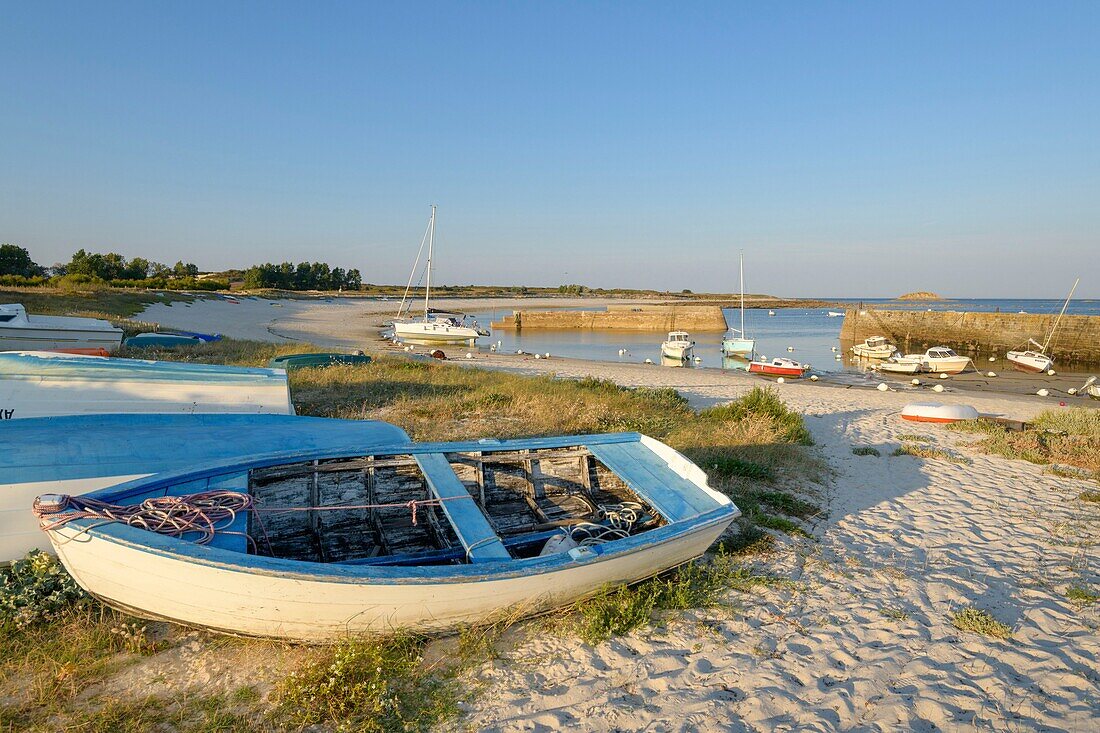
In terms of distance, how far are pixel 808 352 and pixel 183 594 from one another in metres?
42.1

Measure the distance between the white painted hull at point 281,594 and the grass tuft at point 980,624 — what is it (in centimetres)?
310

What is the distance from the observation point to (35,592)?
4.49 meters

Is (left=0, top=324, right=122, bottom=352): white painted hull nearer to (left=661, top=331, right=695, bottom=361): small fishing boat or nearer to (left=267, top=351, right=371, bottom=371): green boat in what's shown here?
(left=267, top=351, right=371, bottom=371): green boat

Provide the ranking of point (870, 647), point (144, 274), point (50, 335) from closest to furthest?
A: point (870, 647)
point (50, 335)
point (144, 274)

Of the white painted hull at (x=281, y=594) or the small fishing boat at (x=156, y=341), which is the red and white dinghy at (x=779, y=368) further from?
the white painted hull at (x=281, y=594)

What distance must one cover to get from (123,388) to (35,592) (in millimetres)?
5230

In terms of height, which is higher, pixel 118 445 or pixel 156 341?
pixel 156 341

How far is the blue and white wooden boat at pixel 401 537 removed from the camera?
3715mm

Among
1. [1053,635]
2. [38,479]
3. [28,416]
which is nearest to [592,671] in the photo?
[1053,635]

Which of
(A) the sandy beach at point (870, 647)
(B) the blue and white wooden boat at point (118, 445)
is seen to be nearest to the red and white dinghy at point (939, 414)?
(A) the sandy beach at point (870, 647)

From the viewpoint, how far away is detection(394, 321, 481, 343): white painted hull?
3653 cm

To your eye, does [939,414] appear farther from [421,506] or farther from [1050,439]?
[421,506]

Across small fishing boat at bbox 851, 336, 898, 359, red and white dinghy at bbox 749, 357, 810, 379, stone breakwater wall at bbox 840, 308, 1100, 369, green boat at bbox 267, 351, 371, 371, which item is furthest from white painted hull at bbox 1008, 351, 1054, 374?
green boat at bbox 267, 351, 371, 371

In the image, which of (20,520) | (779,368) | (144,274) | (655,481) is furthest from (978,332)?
(144,274)
